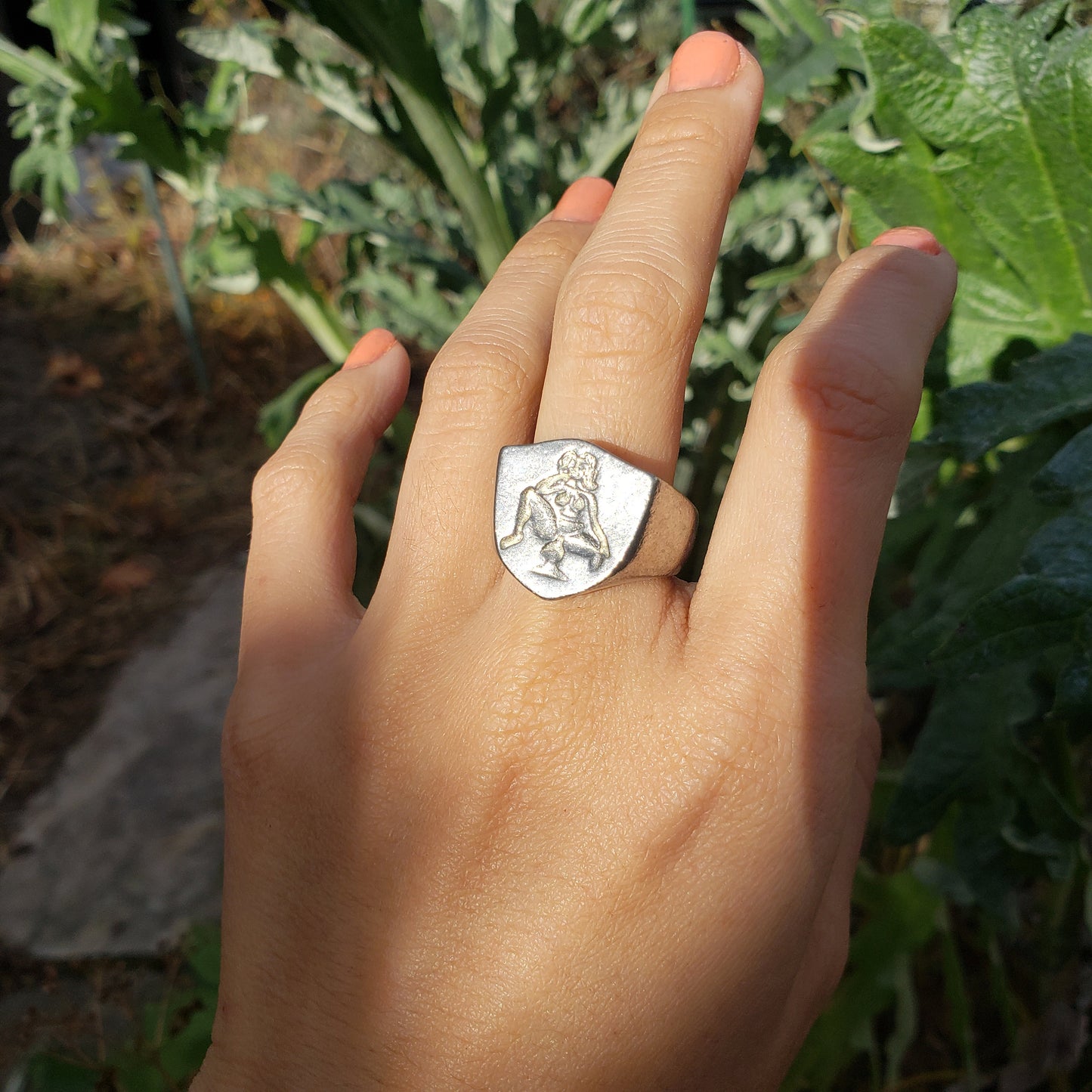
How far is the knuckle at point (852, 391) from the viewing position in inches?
38.3

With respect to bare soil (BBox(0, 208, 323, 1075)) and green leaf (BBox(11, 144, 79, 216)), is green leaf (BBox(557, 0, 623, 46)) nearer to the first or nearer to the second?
green leaf (BBox(11, 144, 79, 216))

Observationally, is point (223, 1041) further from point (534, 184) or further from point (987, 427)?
point (534, 184)

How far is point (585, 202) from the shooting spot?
4.51 ft

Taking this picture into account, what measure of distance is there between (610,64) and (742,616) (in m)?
4.83

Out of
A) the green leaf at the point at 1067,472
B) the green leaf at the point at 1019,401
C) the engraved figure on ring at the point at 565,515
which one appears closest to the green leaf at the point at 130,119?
the engraved figure on ring at the point at 565,515

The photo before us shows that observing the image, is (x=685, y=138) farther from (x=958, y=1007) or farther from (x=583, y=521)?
(x=958, y=1007)

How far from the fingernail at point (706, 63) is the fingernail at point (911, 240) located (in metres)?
0.27

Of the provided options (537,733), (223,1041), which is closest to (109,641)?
(223,1041)

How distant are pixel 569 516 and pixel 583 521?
0.01 m

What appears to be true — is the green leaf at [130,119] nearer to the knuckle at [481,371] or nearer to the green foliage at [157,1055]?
the knuckle at [481,371]

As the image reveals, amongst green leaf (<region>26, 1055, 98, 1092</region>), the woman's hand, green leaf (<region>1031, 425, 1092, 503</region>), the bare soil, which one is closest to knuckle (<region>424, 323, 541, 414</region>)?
the woman's hand

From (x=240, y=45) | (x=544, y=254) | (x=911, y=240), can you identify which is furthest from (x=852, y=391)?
(x=240, y=45)

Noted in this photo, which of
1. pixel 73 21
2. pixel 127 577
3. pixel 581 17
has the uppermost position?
pixel 73 21

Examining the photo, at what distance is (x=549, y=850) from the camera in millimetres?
934
